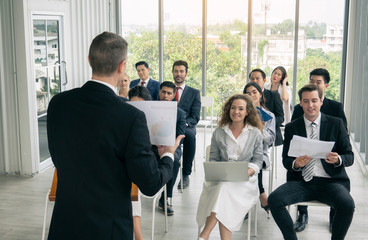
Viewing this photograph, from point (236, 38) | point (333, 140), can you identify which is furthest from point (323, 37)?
point (333, 140)

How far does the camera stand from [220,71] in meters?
9.09

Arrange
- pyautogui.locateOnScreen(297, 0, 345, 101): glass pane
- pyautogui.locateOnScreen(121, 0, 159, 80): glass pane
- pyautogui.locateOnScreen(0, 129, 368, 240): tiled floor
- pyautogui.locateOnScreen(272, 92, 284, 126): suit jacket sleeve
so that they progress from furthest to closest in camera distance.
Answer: pyautogui.locateOnScreen(121, 0, 159, 80): glass pane → pyautogui.locateOnScreen(297, 0, 345, 101): glass pane → pyautogui.locateOnScreen(272, 92, 284, 126): suit jacket sleeve → pyautogui.locateOnScreen(0, 129, 368, 240): tiled floor

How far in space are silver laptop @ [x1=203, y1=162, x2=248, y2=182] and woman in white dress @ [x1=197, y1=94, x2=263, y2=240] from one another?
0.18 feet

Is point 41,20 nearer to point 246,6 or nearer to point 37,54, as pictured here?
point 37,54

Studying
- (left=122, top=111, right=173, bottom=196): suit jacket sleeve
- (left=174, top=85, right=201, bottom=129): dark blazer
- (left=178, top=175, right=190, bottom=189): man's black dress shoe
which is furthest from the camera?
(left=174, top=85, right=201, bottom=129): dark blazer

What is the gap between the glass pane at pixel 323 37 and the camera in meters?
8.56

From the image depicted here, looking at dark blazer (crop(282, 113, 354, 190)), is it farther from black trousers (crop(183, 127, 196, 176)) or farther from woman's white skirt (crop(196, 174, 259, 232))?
black trousers (crop(183, 127, 196, 176))

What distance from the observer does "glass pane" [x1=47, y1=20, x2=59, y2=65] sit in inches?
258

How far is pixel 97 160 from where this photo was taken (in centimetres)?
189

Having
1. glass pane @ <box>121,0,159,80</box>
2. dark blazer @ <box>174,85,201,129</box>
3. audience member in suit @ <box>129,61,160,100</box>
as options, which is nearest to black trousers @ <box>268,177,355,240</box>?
dark blazer @ <box>174,85,201,129</box>

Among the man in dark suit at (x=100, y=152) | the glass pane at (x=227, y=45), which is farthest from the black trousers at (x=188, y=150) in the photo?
the man in dark suit at (x=100, y=152)

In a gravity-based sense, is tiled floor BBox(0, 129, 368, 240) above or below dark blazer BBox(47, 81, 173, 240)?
below

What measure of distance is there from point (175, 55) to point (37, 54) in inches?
139

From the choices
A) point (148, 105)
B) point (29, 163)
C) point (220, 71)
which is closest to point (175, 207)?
point (29, 163)
